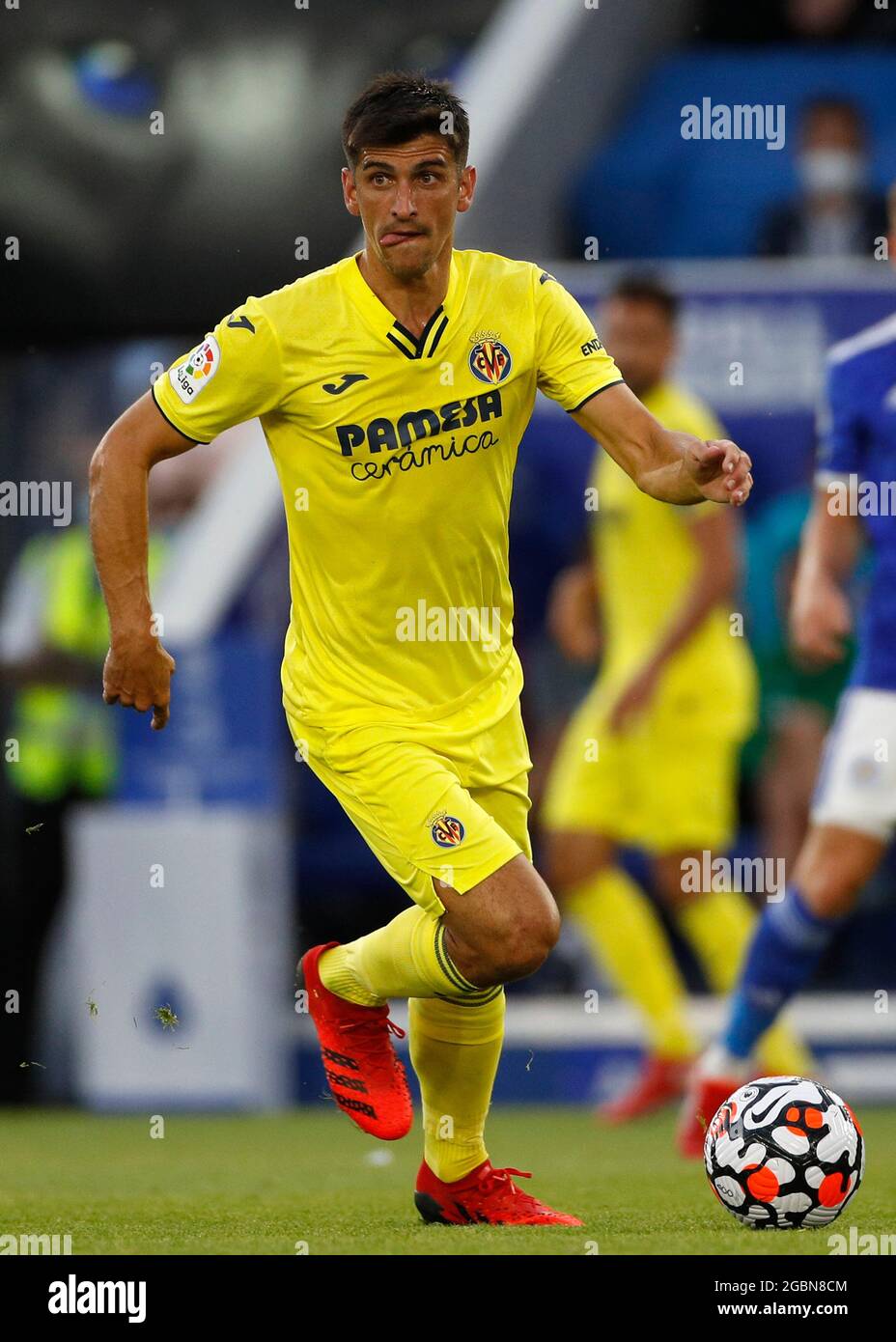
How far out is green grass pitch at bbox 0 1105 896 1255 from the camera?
15.6 feet

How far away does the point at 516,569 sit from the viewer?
9.77m

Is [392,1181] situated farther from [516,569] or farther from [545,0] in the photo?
[545,0]

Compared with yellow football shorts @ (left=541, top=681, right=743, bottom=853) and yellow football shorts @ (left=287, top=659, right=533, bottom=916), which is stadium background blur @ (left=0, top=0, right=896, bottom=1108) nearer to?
yellow football shorts @ (left=541, top=681, right=743, bottom=853)

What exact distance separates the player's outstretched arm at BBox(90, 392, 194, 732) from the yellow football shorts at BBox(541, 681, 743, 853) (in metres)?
3.71

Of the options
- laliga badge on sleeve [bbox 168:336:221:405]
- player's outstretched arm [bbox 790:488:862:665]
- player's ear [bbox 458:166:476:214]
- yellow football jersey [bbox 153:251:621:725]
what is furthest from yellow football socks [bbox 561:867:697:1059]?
laliga badge on sleeve [bbox 168:336:221:405]

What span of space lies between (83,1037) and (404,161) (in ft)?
16.5

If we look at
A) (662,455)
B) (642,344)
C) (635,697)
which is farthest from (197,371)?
(642,344)

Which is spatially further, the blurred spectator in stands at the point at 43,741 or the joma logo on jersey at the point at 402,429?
the blurred spectator in stands at the point at 43,741

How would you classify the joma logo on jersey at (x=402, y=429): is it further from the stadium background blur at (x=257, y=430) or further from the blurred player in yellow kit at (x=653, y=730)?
the stadium background blur at (x=257, y=430)

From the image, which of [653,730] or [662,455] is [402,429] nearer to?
[662,455]

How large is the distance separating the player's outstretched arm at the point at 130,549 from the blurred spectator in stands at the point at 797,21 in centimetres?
787

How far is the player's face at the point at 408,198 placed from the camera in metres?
4.88

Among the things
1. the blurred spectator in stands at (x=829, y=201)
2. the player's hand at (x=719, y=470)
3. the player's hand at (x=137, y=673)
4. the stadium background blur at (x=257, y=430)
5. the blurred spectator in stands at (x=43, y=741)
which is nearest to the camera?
the player's hand at (x=719, y=470)

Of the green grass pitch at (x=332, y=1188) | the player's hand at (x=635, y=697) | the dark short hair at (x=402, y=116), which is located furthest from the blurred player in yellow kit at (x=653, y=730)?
the dark short hair at (x=402, y=116)
